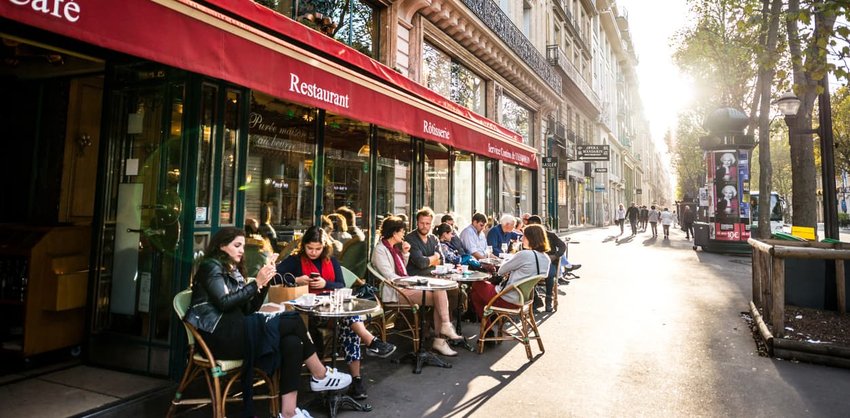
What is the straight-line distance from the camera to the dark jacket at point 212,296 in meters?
3.15

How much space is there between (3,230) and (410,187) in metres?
5.50

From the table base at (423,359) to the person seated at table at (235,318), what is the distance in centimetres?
121

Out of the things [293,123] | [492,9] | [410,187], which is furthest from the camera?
[492,9]

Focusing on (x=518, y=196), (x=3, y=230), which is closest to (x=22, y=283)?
(x=3, y=230)

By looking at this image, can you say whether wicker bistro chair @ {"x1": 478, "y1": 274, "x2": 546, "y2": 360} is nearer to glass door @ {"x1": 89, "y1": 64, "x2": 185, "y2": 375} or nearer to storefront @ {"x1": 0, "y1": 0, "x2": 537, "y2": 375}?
storefront @ {"x1": 0, "y1": 0, "x2": 537, "y2": 375}

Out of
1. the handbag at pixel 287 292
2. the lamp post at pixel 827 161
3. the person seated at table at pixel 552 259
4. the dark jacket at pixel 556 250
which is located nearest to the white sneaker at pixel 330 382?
the handbag at pixel 287 292

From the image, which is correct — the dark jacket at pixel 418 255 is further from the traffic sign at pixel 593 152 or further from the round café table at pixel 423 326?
the traffic sign at pixel 593 152

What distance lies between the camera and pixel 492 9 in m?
13.2

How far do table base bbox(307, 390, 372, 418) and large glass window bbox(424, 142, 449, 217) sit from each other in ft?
17.3

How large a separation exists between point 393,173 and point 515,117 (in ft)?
33.6

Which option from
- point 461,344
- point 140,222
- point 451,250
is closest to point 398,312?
point 461,344

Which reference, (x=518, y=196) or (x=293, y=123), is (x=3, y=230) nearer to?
(x=293, y=123)

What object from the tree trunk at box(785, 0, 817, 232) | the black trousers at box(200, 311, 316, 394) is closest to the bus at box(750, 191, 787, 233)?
the tree trunk at box(785, 0, 817, 232)

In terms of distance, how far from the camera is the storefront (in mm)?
3141
